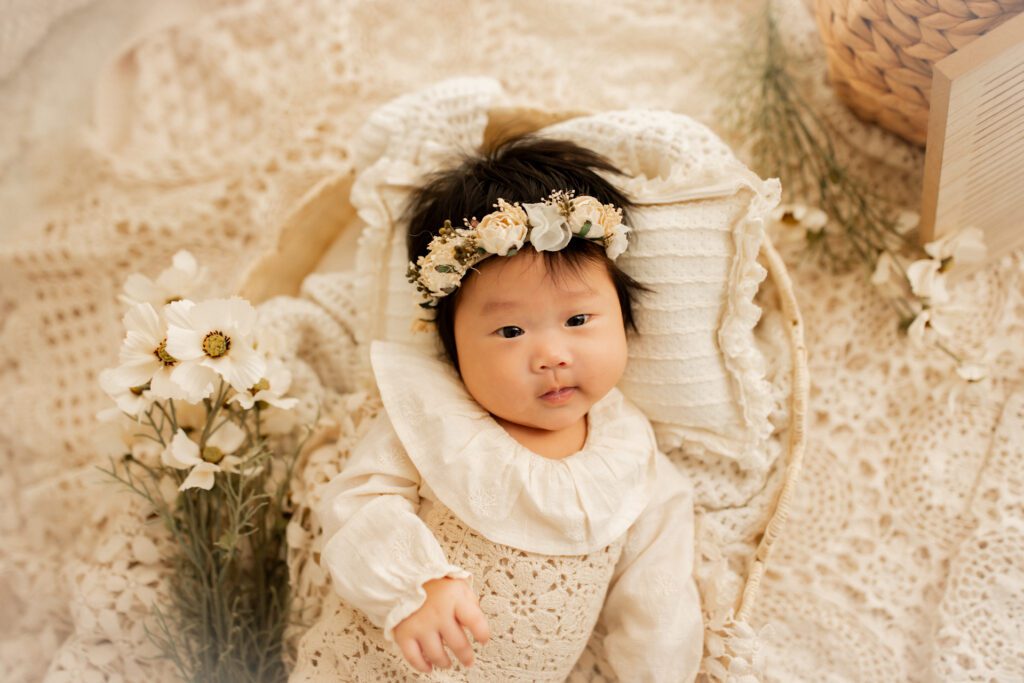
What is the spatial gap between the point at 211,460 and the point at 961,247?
1348 mm

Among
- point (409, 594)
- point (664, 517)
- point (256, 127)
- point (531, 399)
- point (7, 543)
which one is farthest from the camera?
point (256, 127)

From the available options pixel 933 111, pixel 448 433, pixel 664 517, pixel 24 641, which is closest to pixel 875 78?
pixel 933 111

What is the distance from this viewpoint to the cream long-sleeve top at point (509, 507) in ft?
3.69

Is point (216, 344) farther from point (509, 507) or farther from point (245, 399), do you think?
point (509, 507)

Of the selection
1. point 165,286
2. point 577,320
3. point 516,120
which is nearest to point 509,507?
point 577,320

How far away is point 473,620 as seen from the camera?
1062 millimetres

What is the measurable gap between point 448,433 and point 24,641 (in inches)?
38.1

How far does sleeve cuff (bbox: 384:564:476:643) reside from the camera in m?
1.05

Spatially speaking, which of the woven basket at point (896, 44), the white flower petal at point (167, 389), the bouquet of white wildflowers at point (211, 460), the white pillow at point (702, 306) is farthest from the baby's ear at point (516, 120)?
the white flower petal at point (167, 389)

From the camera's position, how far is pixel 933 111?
52.2 inches

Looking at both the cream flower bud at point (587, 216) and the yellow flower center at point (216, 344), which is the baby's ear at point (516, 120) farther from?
the yellow flower center at point (216, 344)

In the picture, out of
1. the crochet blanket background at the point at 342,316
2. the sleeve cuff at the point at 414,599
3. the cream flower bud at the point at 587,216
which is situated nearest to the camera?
the sleeve cuff at the point at 414,599

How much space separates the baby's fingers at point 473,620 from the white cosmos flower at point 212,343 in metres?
0.45

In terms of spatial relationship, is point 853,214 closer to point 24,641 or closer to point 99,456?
point 99,456
